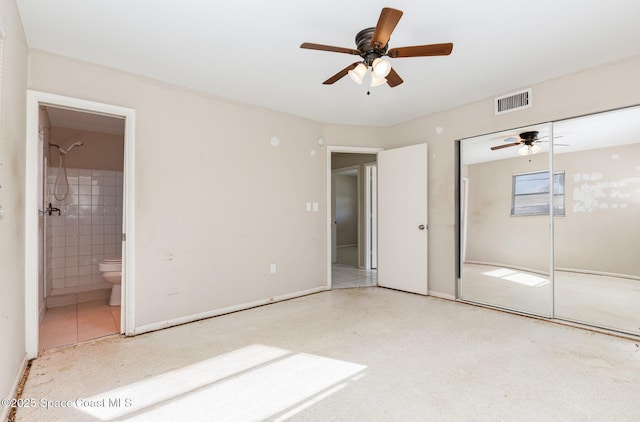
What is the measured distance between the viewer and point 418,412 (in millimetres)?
1715

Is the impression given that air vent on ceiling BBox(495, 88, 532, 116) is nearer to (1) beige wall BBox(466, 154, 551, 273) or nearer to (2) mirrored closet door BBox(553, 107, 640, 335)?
(2) mirrored closet door BBox(553, 107, 640, 335)

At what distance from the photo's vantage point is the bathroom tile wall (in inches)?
161

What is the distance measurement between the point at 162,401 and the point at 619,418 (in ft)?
8.35

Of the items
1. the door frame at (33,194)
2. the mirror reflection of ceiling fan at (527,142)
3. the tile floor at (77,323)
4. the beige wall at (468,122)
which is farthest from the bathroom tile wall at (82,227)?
the mirror reflection of ceiling fan at (527,142)

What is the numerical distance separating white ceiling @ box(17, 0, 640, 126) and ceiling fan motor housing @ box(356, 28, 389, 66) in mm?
92

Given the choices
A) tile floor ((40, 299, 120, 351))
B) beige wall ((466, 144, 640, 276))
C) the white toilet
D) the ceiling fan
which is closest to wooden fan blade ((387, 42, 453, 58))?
the ceiling fan

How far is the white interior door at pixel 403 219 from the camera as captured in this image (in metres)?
4.19

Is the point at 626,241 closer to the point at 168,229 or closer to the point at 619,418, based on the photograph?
the point at 619,418

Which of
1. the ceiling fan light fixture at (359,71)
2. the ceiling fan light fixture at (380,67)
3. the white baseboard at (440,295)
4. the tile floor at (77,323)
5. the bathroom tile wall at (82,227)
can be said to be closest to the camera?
→ the ceiling fan light fixture at (380,67)

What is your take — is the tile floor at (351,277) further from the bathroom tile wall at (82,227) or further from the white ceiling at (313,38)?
the bathroom tile wall at (82,227)

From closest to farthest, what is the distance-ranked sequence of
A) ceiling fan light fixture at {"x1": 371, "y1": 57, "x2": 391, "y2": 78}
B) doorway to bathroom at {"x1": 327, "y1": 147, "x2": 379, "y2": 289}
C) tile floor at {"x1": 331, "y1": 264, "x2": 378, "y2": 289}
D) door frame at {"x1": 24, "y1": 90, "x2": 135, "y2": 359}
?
ceiling fan light fixture at {"x1": 371, "y1": 57, "x2": 391, "y2": 78}
door frame at {"x1": 24, "y1": 90, "x2": 135, "y2": 359}
tile floor at {"x1": 331, "y1": 264, "x2": 378, "y2": 289}
doorway to bathroom at {"x1": 327, "y1": 147, "x2": 379, "y2": 289}

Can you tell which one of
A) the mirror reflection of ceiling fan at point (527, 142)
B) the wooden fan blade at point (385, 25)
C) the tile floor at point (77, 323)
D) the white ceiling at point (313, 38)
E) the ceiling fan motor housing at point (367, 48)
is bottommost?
the tile floor at point (77, 323)

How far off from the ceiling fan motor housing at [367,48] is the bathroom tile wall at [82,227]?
4076mm

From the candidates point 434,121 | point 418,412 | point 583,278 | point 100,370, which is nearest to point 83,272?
point 100,370
